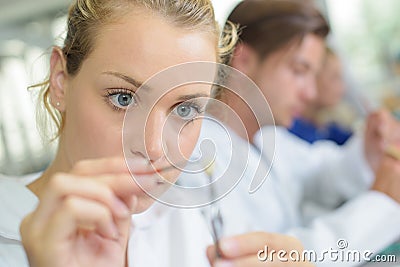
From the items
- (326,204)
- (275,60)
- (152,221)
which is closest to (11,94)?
(152,221)

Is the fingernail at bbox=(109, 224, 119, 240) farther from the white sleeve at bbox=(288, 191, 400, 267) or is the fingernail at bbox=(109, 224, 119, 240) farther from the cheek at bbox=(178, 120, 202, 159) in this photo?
the white sleeve at bbox=(288, 191, 400, 267)

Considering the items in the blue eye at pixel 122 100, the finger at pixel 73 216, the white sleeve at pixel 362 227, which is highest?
the blue eye at pixel 122 100

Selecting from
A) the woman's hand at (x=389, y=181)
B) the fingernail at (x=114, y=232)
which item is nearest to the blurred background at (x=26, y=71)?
the fingernail at (x=114, y=232)

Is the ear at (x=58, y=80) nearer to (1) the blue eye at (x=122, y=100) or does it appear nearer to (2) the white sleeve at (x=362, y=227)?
(1) the blue eye at (x=122, y=100)

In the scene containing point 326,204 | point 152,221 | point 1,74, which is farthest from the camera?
point 326,204

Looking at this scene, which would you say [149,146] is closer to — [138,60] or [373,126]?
[138,60]

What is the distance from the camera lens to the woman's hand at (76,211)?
202 millimetres

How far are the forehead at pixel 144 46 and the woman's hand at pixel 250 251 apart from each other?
0.10m

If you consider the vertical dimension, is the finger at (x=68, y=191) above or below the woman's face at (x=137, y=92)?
below

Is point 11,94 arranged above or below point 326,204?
above

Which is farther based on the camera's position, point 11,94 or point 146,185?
point 11,94

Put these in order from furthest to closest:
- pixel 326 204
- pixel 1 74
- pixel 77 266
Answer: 1. pixel 326 204
2. pixel 1 74
3. pixel 77 266

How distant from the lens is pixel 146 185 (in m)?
0.24

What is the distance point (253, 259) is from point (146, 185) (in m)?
0.07
